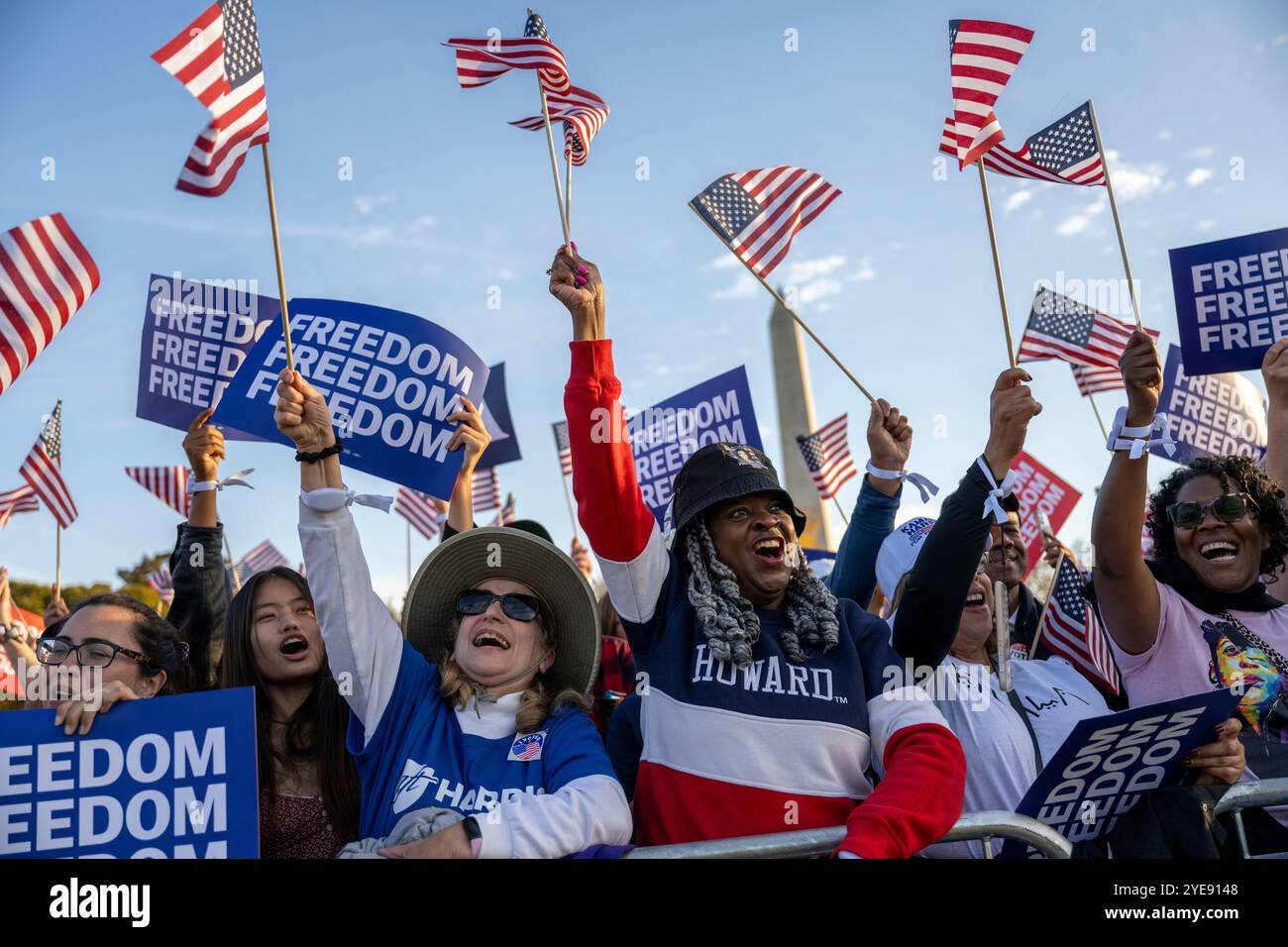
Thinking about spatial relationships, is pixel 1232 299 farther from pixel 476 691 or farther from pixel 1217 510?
pixel 476 691

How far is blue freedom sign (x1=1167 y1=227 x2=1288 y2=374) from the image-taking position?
17.8 feet

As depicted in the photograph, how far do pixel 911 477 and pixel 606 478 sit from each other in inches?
62.6

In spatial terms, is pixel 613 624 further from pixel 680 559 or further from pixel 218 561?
pixel 680 559

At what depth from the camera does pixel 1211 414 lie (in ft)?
23.6

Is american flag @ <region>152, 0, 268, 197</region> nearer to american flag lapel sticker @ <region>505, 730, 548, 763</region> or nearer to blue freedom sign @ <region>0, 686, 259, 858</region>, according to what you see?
blue freedom sign @ <region>0, 686, 259, 858</region>

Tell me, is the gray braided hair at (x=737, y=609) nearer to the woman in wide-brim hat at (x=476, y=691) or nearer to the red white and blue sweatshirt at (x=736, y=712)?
the red white and blue sweatshirt at (x=736, y=712)

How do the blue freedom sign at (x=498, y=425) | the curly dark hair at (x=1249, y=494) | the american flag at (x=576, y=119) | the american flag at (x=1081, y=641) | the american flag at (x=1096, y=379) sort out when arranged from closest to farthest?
1. the curly dark hair at (x=1249, y=494)
2. the american flag at (x=1081, y=641)
3. the american flag at (x=576, y=119)
4. the blue freedom sign at (x=498, y=425)
5. the american flag at (x=1096, y=379)

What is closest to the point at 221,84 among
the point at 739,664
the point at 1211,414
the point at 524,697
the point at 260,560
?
the point at 524,697

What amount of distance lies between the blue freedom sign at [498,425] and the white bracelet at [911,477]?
3609 mm

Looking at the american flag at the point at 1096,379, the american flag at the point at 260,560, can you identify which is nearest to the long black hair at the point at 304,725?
the american flag at the point at 1096,379

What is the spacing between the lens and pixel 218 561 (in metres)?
4.47

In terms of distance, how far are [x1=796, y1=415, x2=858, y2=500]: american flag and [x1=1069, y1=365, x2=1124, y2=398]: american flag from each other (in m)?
2.77

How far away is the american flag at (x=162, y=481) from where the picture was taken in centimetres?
1084

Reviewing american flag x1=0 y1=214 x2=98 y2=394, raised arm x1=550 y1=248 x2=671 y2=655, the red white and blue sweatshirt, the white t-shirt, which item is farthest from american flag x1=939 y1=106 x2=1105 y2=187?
american flag x1=0 y1=214 x2=98 y2=394
